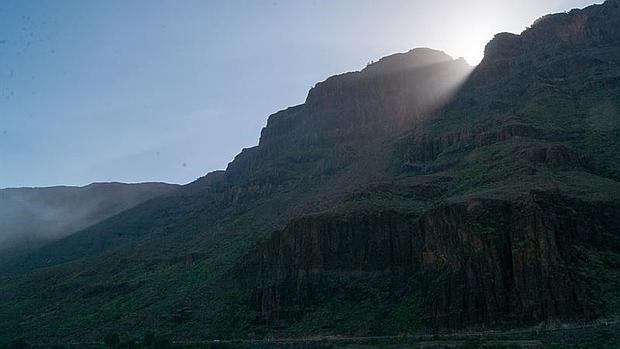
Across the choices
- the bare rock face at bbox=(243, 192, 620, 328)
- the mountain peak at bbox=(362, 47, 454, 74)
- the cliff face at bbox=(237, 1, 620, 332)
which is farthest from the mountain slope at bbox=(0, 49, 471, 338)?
the cliff face at bbox=(237, 1, 620, 332)

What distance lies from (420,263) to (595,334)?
26014 millimetres

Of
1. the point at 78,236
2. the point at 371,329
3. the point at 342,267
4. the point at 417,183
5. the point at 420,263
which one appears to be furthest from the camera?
the point at 78,236

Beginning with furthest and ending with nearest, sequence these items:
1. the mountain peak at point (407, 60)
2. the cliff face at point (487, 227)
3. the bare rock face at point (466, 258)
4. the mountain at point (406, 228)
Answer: the mountain peak at point (407, 60) < the mountain at point (406, 228) < the cliff face at point (487, 227) < the bare rock face at point (466, 258)

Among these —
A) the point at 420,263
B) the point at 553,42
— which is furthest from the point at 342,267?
the point at 553,42

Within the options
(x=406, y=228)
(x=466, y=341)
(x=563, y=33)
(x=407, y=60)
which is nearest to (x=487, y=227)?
(x=406, y=228)

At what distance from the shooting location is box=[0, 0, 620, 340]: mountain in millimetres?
63875

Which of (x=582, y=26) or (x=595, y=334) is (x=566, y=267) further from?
(x=582, y=26)

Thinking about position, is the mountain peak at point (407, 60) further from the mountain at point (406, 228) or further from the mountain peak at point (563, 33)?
the mountain peak at point (563, 33)

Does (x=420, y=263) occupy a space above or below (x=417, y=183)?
below

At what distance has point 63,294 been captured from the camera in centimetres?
11394

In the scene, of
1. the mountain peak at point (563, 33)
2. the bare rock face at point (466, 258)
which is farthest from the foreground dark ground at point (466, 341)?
the mountain peak at point (563, 33)

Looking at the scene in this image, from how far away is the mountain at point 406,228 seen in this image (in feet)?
210

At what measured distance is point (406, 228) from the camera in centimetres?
7844

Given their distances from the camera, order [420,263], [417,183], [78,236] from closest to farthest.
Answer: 1. [420,263]
2. [417,183]
3. [78,236]
